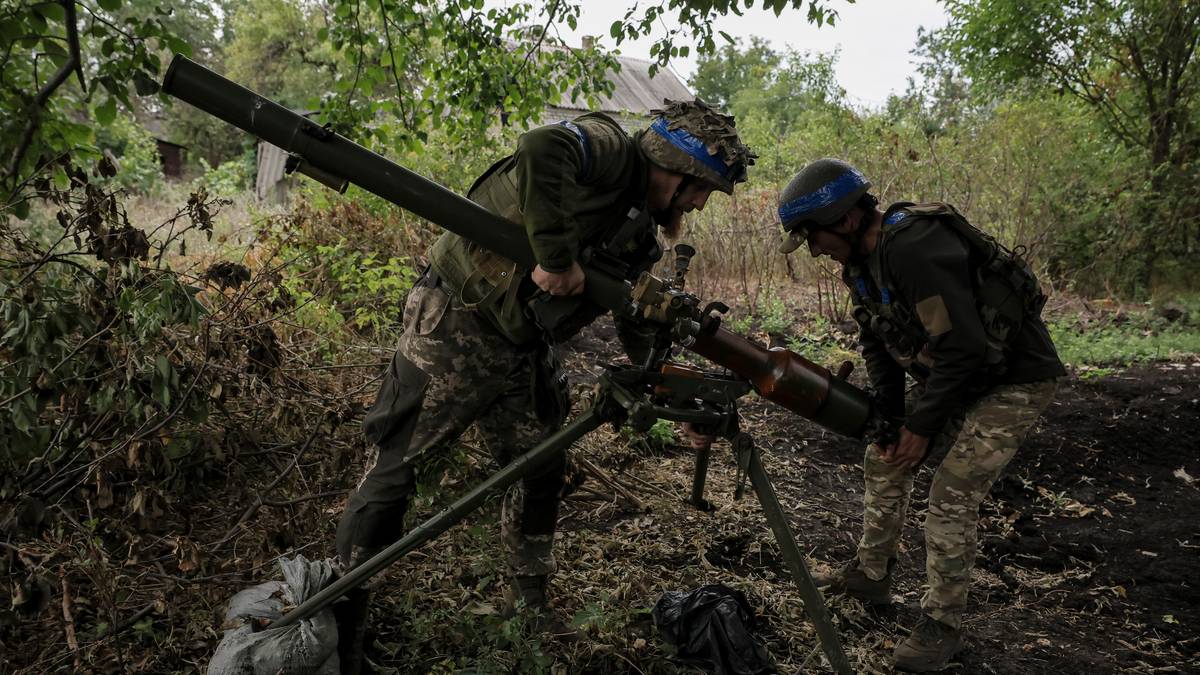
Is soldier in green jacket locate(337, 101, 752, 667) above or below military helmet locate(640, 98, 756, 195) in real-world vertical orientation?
below

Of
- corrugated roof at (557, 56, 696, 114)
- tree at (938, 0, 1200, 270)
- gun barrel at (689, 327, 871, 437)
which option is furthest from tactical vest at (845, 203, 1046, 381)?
corrugated roof at (557, 56, 696, 114)

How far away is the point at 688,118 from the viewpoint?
7.93 ft

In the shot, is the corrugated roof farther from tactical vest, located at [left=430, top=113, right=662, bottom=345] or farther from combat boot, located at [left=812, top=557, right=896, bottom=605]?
tactical vest, located at [left=430, top=113, right=662, bottom=345]

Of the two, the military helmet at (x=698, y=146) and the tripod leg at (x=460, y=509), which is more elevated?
the military helmet at (x=698, y=146)

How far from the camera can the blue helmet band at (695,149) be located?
2.38 m

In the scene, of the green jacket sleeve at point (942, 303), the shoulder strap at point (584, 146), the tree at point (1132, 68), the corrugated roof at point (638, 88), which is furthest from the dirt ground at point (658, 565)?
the corrugated roof at point (638, 88)

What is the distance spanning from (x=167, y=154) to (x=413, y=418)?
34.0 meters

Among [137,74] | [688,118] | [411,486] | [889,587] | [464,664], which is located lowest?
[464,664]

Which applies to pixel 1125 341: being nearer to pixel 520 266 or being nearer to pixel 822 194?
pixel 822 194

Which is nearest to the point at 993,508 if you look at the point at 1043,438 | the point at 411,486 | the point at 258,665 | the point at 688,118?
the point at 1043,438

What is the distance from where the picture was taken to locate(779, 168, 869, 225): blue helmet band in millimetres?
2824

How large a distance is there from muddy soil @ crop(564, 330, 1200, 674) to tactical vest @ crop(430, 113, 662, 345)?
179cm

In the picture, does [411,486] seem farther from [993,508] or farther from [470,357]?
[993,508]

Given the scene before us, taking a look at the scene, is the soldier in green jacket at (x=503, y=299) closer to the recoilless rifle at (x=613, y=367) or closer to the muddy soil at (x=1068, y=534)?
the recoilless rifle at (x=613, y=367)
